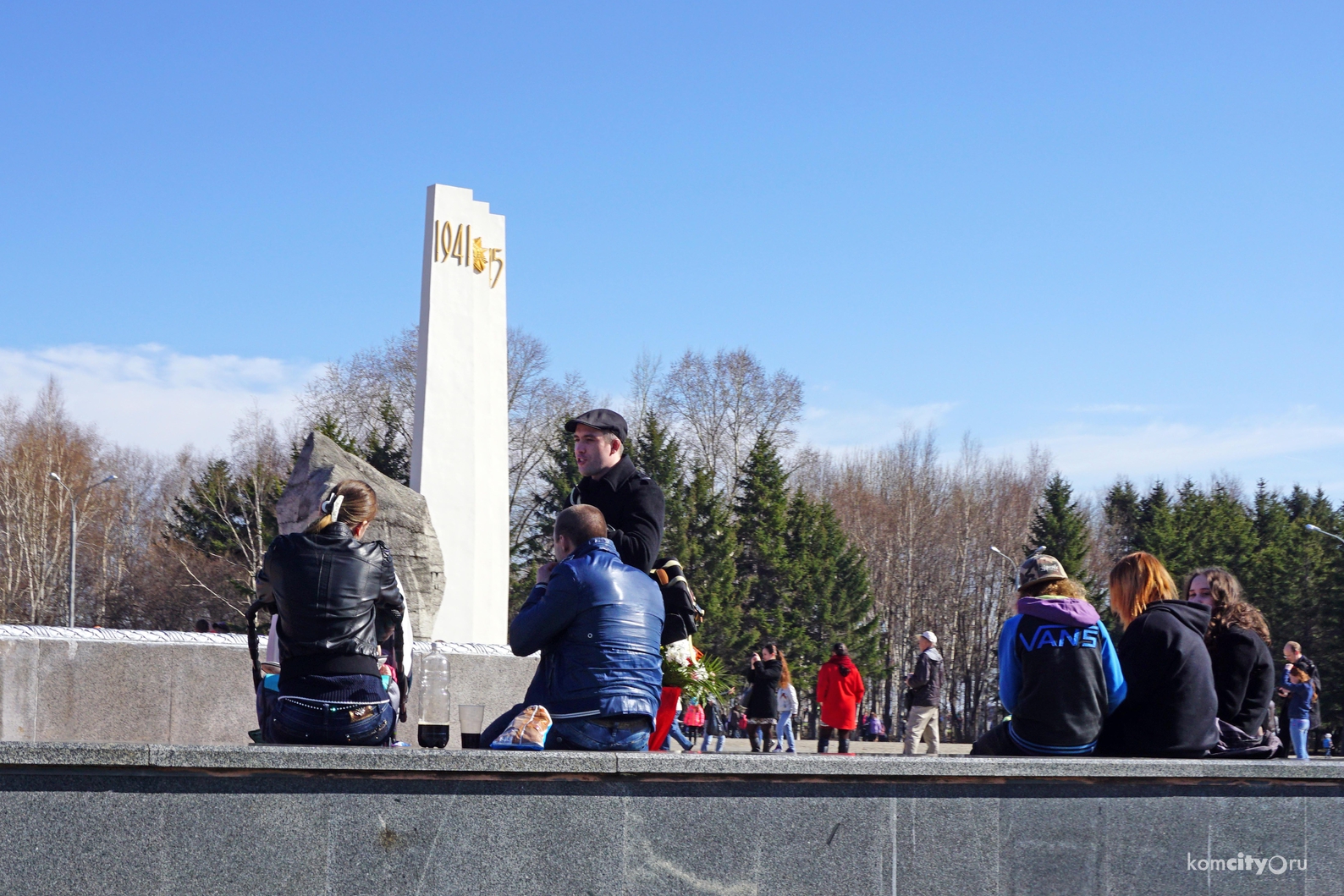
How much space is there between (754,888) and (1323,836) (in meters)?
2.41

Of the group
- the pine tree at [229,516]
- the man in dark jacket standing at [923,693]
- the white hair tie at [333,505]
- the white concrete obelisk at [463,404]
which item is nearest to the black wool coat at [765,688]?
the man in dark jacket standing at [923,693]

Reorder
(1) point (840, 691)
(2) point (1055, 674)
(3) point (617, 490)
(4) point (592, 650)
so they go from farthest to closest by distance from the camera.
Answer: (1) point (840, 691) < (3) point (617, 490) < (2) point (1055, 674) < (4) point (592, 650)

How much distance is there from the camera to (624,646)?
4758 mm

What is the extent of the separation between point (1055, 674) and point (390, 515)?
10566 millimetres

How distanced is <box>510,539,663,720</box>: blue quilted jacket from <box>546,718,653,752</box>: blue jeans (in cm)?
4

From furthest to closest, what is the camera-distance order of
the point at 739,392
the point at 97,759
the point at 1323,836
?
the point at 739,392
the point at 1323,836
the point at 97,759

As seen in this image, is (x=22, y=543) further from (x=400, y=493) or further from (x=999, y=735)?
(x=999, y=735)

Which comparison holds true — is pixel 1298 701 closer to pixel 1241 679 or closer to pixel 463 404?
pixel 1241 679

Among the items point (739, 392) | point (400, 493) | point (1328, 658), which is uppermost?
point (739, 392)

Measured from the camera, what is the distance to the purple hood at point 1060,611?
17.4 feet

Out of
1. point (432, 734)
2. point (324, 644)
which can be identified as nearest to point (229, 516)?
point (432, 734)

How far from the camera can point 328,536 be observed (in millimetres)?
4711

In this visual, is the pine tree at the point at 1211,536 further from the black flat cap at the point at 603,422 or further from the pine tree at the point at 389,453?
the black flat cap at the point at 603,422

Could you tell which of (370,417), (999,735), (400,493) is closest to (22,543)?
(370,417)
